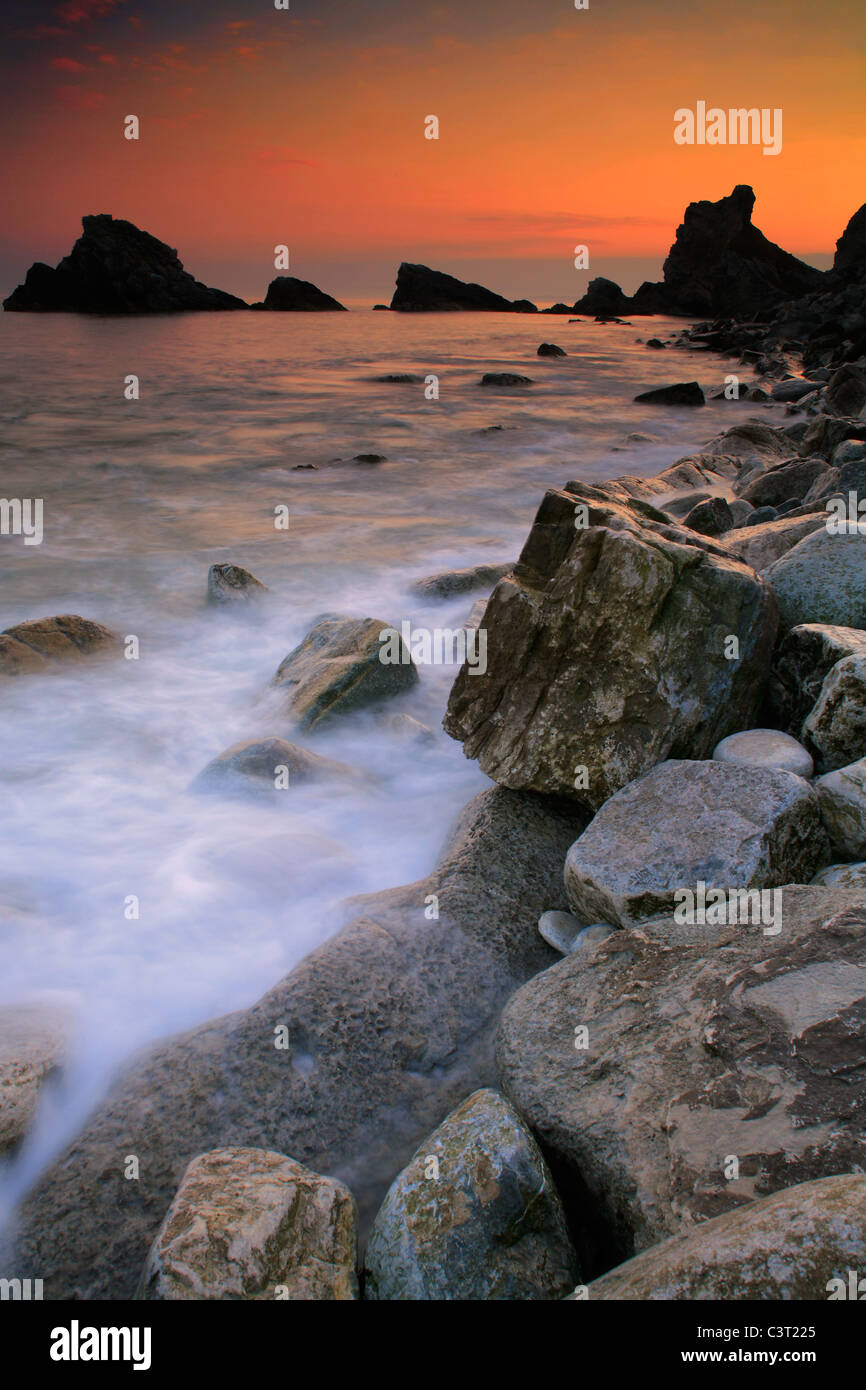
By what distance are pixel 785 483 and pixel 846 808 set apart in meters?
7.19

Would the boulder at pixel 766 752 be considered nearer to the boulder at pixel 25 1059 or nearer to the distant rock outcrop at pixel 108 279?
the boulder at pixel 25 1059

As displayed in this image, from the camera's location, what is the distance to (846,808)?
3021 mm

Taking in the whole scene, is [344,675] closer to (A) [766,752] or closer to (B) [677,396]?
(A) [766,752]

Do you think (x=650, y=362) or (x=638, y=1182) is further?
(x=650, y=362)

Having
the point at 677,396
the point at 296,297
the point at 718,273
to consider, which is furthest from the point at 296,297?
the point at 677,396

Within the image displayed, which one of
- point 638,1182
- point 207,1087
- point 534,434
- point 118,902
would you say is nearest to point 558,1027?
point 638,1182

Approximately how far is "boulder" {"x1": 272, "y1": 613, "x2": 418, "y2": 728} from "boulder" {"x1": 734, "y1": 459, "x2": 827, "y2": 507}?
5490 millimetres

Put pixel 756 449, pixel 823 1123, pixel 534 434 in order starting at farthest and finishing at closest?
pixel 534 434
pixel 756 449
pixel 823 1123

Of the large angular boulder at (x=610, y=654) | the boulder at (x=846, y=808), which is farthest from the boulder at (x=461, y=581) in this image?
the boulder at (x=846, y=808)

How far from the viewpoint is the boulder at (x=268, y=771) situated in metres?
4.73

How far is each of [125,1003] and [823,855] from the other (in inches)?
111

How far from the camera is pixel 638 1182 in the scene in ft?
6.98

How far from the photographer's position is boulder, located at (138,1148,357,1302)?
192cm
